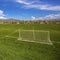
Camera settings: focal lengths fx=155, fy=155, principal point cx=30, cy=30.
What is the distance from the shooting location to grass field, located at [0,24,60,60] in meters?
3.82

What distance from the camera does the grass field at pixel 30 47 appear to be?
382cm

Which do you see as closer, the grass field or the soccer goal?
the grass field

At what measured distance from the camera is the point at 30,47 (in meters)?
4.25

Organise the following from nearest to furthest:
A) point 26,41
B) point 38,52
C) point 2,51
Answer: point 38,52 < point 2,51 < point 26,41

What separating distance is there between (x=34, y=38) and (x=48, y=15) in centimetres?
100

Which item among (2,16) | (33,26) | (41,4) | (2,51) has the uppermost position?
(41,4)

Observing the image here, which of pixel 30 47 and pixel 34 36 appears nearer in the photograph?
pixel 30 47

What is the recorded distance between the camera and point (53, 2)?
404cm

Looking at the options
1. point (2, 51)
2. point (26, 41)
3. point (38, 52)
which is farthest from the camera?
point (26, 41)

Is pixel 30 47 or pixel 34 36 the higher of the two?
pixel 34 36

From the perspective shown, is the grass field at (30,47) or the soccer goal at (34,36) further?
the soccer goal at (34,36)

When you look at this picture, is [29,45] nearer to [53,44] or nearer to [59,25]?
[53,44]

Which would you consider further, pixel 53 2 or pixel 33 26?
pixel 33 26

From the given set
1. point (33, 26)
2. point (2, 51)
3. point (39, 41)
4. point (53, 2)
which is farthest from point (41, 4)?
point (2, 51)
